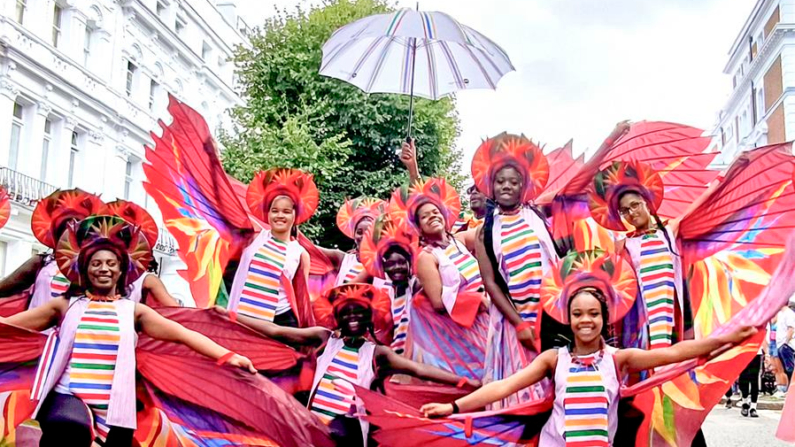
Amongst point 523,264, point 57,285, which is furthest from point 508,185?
point 57,285

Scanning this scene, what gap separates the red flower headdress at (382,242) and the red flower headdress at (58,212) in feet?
5.44

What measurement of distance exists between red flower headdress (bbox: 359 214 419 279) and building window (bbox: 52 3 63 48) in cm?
2054

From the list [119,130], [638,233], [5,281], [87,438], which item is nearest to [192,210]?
[5,281]

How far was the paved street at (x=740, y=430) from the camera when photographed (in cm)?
770

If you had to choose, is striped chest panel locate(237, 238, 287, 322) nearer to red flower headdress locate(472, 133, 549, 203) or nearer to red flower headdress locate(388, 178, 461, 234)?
red flower headdress locate(388, 178, 461, 234)

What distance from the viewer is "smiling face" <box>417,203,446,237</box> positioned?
5.18 meters

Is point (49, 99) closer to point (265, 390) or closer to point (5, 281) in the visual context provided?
point (5, 281)

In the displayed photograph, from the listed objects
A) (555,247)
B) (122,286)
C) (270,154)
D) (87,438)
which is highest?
(270,154)

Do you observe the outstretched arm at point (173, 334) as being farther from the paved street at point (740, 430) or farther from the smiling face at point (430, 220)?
the paved street at point (740, 430)

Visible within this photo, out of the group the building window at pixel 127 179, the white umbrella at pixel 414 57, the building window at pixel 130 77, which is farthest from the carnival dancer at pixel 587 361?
the building window at pixel 130 77

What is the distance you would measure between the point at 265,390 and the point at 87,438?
2.83 ft

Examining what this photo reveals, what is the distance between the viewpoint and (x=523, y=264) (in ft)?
14.8

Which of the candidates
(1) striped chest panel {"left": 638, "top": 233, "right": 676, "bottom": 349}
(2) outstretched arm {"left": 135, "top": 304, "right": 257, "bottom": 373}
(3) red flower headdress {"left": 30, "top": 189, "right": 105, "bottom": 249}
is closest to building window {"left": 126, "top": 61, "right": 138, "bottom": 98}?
(3) red flower headdress {"left": 30, "top": 189, "right": 105, "bottom": 249}

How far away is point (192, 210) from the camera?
Answer: 577 cm
